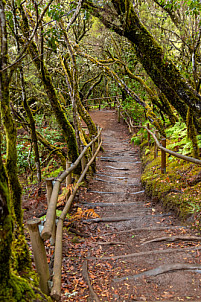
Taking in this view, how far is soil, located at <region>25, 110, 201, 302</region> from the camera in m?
2.94

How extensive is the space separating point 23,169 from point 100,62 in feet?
18.6

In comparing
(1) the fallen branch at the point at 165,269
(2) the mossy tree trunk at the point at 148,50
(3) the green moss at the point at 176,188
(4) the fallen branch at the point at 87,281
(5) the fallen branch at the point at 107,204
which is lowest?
(5) the fallen branch at the point at 107,204

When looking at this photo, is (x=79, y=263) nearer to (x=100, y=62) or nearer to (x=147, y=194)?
(x=147, y=194)

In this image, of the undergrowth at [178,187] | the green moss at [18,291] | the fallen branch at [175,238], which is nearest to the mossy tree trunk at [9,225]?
the green moss at [18,291]

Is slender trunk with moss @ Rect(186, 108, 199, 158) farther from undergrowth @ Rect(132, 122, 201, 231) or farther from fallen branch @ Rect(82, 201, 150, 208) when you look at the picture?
fallen branch @ Rect(82, 201, 150, 208)

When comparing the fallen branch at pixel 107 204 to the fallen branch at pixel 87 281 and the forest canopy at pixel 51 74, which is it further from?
the fallen branch at pixel 87 281

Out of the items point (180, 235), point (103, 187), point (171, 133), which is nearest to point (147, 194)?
point (103, 187)

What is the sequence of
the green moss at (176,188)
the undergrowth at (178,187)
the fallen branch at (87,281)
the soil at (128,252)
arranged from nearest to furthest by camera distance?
1. the fallen branch at (87,281)
2. the soil at (128,252)
3. the undergrowth at (178,187)
4. the green moss at (176,188)

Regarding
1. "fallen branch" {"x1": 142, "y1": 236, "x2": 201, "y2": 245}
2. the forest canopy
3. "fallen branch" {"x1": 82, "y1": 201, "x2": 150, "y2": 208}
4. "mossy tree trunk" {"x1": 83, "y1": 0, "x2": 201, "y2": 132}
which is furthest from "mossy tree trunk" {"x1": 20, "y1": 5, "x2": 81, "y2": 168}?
"fallen branch" {"x1": 142, "y1": 236, "x2": 201, "y2": 245}

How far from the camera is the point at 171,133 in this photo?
9070mm

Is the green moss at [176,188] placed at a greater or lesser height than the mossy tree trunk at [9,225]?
lesser

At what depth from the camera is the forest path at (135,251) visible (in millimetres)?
2934

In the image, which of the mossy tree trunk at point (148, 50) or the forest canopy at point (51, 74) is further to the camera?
the mossy tree trunk at point (148, 50)

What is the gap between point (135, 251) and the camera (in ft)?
13.4
